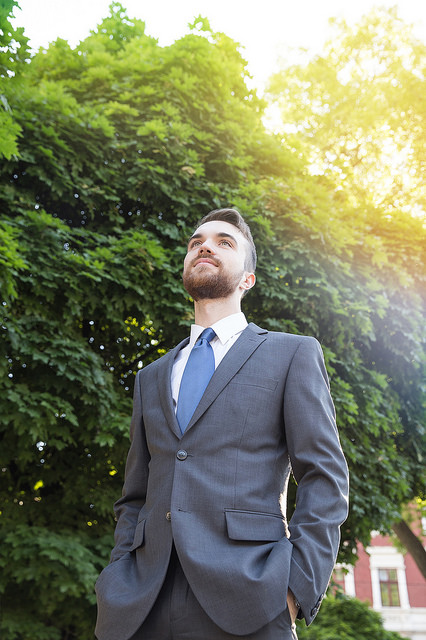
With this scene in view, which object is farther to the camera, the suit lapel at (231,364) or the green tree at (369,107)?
the green tree at (369,107)

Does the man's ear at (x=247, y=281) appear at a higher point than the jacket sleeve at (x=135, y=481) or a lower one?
higher

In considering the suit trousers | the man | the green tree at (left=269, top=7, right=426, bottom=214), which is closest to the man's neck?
the man

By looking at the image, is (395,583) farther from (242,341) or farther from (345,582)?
(242,341)

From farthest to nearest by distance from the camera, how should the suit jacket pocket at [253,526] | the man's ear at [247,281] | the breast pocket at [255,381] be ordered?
the man's ear at [247,281], the breast pocket at [255,381], the suit jacket pocket at [253,526]

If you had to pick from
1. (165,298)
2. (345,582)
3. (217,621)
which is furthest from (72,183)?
(345,582)

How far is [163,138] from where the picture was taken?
655 cm

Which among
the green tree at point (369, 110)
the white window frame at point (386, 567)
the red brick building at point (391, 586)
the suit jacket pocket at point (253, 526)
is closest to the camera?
the suit jacket pocket at point (253, 526)

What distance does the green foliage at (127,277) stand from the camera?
17.5 feet

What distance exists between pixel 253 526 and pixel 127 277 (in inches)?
167

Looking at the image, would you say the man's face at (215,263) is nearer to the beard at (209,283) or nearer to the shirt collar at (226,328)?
the beard at (209,283)

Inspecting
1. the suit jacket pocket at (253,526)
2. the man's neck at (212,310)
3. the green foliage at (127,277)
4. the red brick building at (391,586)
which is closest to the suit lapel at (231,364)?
the man's neck at (212,310)

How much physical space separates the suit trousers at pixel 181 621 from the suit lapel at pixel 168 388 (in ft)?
1.52

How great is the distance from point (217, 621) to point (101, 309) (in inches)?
181

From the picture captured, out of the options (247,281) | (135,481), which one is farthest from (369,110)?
(135,481)
